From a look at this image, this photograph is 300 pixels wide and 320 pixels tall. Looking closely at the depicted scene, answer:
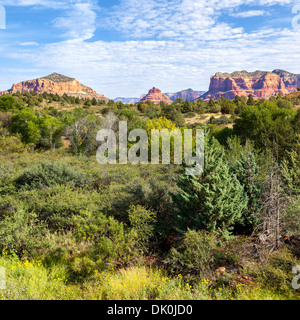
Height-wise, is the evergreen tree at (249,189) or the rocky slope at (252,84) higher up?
the rocky slope at (252,84)

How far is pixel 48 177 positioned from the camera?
1220 cm

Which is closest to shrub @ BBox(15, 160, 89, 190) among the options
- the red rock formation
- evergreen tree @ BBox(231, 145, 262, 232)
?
evergreen tree @ BBox(231, 145, 262, 232)

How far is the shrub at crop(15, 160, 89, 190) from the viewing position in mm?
11832

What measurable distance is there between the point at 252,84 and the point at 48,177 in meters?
173

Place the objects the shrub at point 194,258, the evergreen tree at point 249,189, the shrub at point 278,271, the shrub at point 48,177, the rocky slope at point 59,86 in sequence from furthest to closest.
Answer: the rocky slope at point 59,86 → the shrub at point 48,177 → the evergreen tree at point 249,189 → the shrub at point 194,258 → the shrub at point 278,271

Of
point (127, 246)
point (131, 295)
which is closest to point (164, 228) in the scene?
point (127, 246)

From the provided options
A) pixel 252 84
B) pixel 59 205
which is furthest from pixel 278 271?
pixel 252 84

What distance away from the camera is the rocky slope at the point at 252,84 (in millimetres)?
146000

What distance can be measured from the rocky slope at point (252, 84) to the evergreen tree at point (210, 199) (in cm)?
15537

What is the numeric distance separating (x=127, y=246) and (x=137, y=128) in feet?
70.7

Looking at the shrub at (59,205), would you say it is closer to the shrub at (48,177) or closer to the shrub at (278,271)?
the shrub at (48,177)

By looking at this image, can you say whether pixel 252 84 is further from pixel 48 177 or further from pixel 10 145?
pixel 48 177

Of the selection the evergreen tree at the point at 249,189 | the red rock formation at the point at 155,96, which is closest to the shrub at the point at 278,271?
the evergreen tree at the point at 249,189

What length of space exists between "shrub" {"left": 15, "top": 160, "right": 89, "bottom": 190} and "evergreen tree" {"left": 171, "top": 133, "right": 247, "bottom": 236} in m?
6.78
